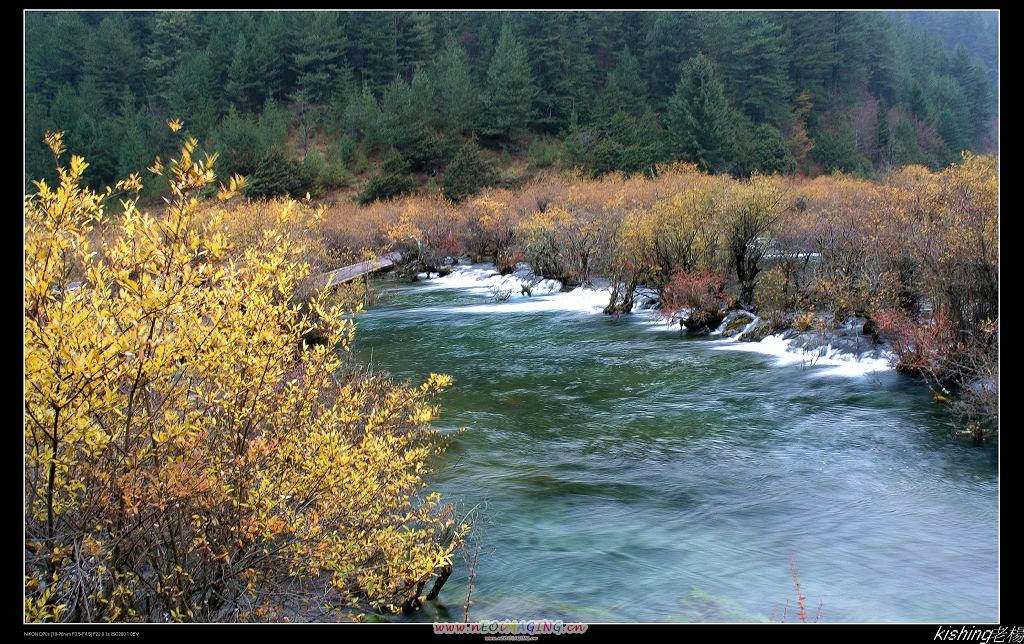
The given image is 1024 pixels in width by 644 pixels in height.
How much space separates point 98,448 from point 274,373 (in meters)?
0.99

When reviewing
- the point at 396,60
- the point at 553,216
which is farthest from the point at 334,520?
the point at 396,60

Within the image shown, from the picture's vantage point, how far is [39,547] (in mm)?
4344

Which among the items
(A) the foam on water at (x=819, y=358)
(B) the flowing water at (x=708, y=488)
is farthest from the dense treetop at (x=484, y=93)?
(B) the flowing water at (x=708, y=488)

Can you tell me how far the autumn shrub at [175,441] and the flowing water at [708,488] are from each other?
2.02 meters

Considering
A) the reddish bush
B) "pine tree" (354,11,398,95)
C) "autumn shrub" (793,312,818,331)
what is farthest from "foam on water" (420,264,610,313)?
"pine tree" (354,11,398,95)

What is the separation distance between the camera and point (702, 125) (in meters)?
54.2

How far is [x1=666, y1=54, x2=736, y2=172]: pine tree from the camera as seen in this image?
5375 cm

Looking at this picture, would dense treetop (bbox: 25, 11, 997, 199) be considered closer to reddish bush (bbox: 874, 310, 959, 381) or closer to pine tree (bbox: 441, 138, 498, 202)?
pine tree (bbox: 441, 138, 498, 202)

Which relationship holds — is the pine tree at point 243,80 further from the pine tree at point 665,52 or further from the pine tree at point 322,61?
the pine tree at point 665,52

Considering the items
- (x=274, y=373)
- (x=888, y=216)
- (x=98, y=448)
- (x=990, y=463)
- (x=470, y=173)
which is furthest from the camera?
(x=470, y=173)

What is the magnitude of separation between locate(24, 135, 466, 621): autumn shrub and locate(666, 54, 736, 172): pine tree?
→ 2000 inches

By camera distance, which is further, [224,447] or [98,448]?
[224,447]

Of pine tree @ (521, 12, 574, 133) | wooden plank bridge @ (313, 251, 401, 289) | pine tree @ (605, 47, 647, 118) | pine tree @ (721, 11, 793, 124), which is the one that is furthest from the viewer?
pine tree @ (721, 11, 793, 124)
